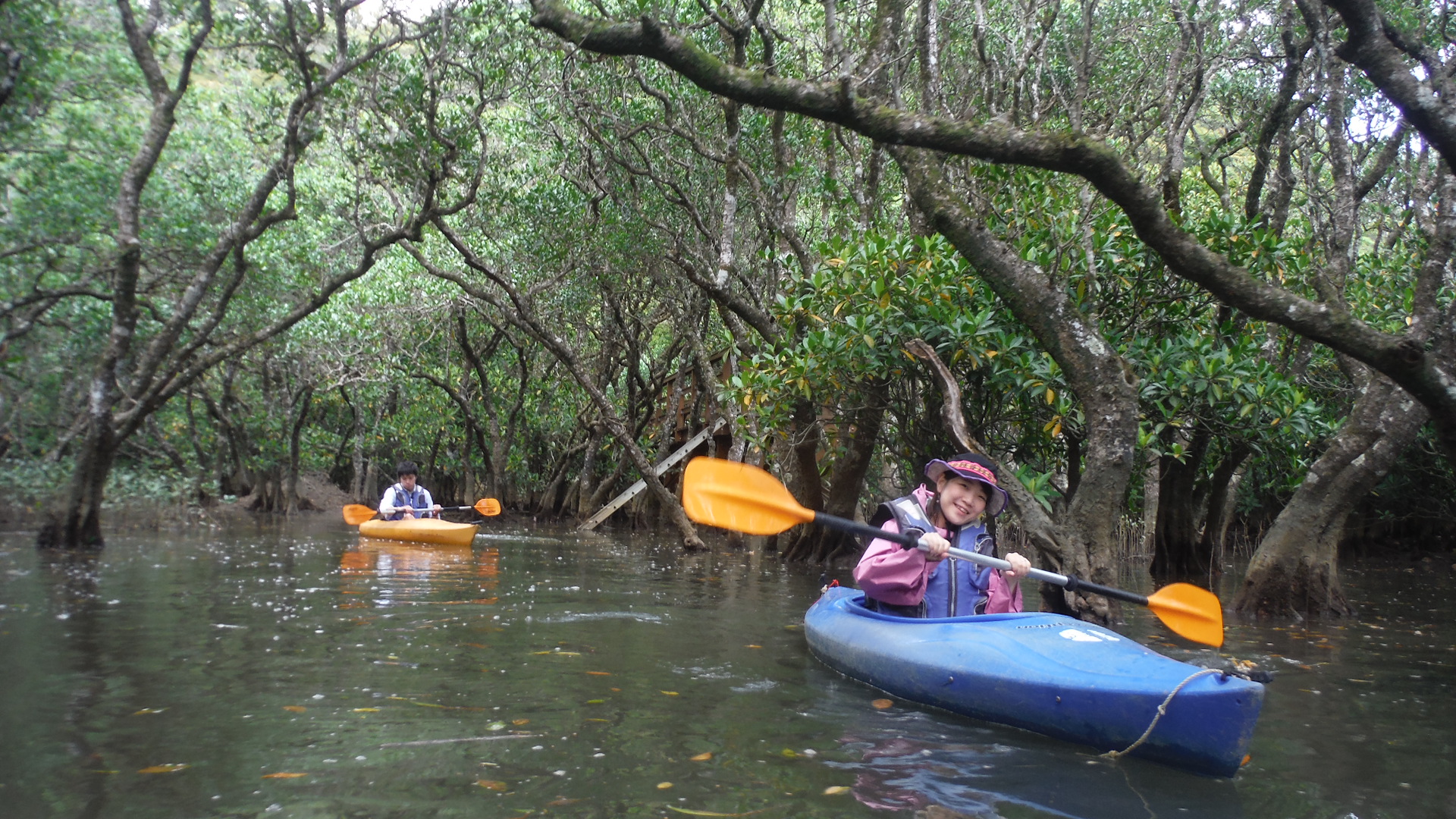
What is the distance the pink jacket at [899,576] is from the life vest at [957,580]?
0.13ft

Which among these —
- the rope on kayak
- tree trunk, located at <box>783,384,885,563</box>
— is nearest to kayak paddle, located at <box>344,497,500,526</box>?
tree trunk, located at <box>783,384,885,563</box>

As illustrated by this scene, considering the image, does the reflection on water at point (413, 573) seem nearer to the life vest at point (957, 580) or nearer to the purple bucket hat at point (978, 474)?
the life vest at point (957, 580)

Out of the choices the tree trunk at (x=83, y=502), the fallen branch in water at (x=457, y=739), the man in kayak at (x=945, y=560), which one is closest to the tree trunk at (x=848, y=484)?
the man in kayak at (x=945, y=560)

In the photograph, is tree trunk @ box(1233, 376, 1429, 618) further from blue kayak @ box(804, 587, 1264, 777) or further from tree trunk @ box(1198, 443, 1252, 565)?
blue kayak @ box(804, 587, 1264, 777)

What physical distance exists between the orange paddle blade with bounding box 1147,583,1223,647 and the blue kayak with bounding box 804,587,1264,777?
88cm

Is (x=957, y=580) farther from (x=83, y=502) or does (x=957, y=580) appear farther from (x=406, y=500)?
(x=406, y=500)

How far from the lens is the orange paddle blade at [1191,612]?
15.8 feet

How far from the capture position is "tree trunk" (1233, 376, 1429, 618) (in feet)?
22.4

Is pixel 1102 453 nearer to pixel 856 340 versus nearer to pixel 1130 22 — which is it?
pixel 856 340

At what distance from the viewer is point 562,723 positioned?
3938 millimetres

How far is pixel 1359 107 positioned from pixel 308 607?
42.0 feet

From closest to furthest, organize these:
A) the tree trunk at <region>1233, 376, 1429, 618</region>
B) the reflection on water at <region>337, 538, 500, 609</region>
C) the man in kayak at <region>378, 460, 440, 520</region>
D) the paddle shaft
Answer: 1. the paddle shaft
2. the tree trunk at <region>1233, 376, 1429, 618</region>
3. the reflection on water at <region>337, 538, 500, 609</region>
4. the man in kayak at <region>378, 460, 440, 520</region>

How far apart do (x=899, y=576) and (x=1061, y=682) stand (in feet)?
3.92

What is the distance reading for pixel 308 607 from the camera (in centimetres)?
699
